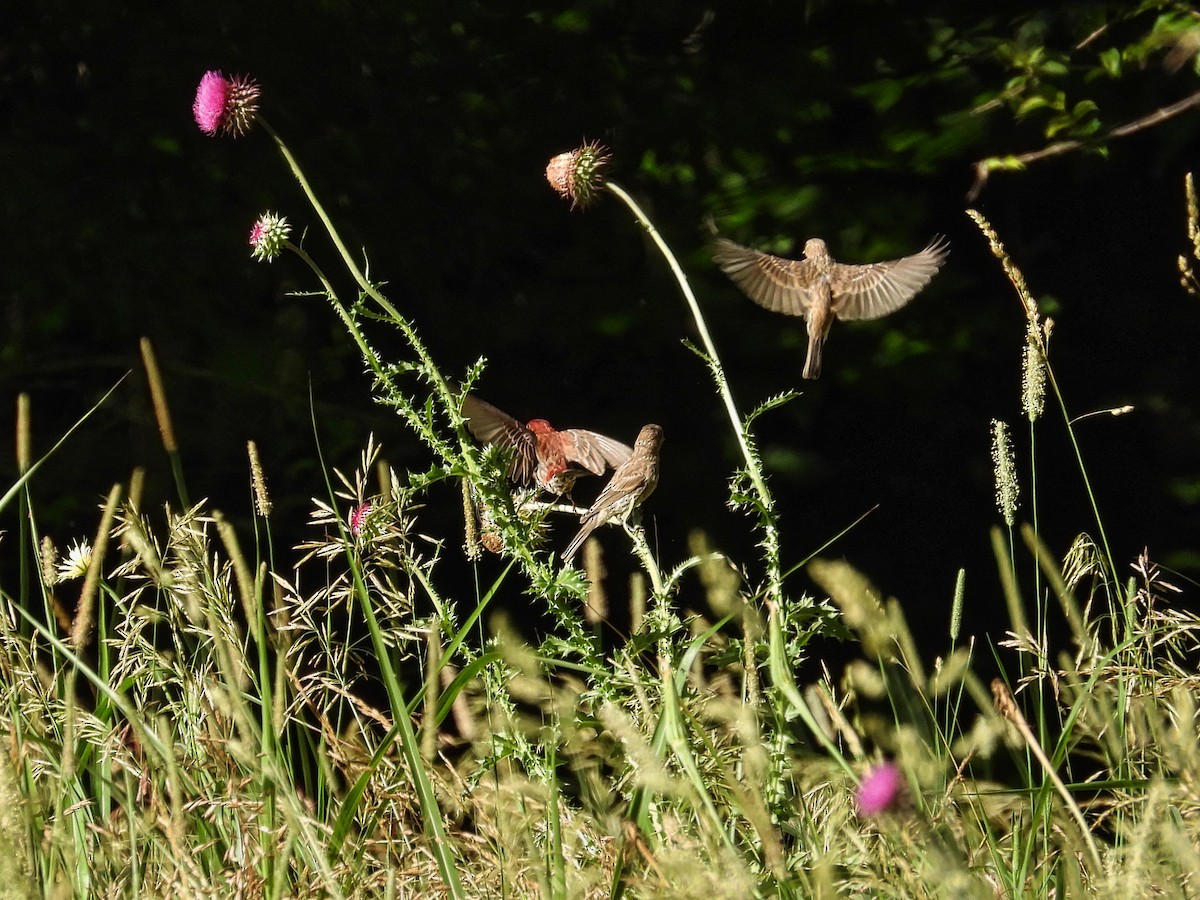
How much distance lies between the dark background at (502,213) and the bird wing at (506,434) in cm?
50

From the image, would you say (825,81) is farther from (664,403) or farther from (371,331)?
(371,331)

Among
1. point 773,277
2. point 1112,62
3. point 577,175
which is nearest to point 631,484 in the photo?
point 773,277

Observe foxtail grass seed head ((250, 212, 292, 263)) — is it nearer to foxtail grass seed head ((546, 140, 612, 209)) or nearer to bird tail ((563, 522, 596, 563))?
foxtail grass seed head ((546, 140, 612, 209))

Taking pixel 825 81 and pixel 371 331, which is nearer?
pixel 825 81

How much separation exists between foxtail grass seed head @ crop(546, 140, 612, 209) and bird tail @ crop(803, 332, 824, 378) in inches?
34.1

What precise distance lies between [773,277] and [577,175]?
821mm

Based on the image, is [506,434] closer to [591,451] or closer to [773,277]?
[591,451]

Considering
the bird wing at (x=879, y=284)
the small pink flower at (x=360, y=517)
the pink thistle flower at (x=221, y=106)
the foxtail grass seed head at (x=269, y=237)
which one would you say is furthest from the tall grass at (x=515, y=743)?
the bird wing at (x=879, y=284)

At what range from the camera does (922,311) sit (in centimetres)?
284

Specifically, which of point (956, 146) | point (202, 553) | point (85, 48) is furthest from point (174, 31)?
point (202, 553)

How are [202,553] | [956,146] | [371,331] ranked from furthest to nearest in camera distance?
1. [371,331]
2. [956,146]
3. [202,553]

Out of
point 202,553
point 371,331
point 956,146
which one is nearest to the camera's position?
point 202,553

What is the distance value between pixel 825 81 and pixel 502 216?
70 cm

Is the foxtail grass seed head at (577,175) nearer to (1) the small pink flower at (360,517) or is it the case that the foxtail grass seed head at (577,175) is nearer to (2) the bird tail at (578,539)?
(1) the small pink flower at (360,517)
